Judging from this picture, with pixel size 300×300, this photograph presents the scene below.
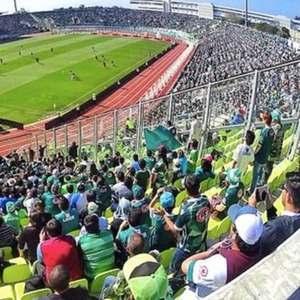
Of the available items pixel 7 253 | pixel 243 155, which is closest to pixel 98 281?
pixel 7 253

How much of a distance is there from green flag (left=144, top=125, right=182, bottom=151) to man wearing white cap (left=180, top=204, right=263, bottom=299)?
853cm

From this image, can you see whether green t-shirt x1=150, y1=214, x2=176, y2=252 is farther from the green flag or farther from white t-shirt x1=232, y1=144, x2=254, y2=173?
the green flag

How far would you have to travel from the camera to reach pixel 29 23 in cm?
10269

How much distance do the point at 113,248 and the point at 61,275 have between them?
1.58 m

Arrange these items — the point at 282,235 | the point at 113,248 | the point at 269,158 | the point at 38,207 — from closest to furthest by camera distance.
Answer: the point at 282,235 → the point at 113,248 → the point at 38,207 → the point at 269,158

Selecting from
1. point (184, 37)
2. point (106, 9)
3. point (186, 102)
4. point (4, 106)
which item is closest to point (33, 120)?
point (4, 106)

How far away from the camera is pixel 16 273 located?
243 inches

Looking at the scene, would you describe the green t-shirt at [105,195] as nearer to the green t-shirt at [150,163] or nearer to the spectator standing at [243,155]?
the green t-shirt at [150,163]

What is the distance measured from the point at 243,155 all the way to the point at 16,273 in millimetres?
3703

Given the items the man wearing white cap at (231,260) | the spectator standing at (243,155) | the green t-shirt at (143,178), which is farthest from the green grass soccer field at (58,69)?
the man wearing white cap at (231,260)

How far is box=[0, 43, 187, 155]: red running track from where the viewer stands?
30.6 m

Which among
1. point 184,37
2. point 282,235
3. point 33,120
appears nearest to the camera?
point 282,235

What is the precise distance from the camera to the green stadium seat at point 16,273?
6117 mm

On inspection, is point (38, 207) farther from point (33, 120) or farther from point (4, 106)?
point (4, 106)
